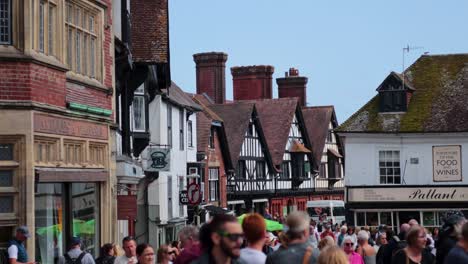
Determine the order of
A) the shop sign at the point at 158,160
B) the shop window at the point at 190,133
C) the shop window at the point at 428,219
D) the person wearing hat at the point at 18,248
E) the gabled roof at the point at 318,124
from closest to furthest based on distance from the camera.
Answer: the person wearing hat at the point at 18,248 < the shop sign at the point at 158,160 < the shop window at the point at 428,219 < the shop window at the point at 190,133 < the gabled roof at the point at 318,124

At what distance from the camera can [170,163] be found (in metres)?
42.3

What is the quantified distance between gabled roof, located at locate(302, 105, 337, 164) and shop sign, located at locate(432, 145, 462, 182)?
21.9 m

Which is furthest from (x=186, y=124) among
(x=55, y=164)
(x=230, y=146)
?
(x=55, y=164)

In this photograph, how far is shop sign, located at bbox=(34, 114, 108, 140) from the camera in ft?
58.8

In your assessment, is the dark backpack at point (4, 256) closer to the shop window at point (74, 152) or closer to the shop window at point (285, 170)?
the shop window at point (74, 152)

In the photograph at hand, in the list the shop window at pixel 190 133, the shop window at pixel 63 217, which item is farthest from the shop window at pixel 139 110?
the shop window at pixel 190 133

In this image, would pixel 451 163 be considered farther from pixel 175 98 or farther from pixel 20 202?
pixel 20 202

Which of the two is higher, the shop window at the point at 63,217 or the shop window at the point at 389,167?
the shop window at the point at 389,167

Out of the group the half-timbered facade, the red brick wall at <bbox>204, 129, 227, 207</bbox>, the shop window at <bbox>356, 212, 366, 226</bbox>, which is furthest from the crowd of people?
the half-timbered facade

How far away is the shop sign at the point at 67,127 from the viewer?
58.8 ft

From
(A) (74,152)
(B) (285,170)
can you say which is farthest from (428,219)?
(A) (74,152)

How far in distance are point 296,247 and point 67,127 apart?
35.8ft

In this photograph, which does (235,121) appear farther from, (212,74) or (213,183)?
(213,183)

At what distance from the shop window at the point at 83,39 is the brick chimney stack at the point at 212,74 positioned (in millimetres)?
41673
